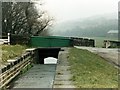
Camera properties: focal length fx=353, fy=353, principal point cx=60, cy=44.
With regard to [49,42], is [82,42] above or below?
below

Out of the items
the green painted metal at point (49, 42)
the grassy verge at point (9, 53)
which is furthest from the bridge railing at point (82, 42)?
the grassy verge at point (9, 53)

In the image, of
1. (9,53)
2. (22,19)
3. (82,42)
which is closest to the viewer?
(9,53)

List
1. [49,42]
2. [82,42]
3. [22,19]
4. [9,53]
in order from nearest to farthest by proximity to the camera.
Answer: [9,53], [49,42], [82,42], [22,19]

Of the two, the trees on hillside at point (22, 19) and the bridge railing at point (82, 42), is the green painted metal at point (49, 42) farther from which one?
the trees on hillside at point (22, 19)

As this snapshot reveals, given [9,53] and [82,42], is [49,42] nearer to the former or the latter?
[82,42]

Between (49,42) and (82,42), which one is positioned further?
(82,42)

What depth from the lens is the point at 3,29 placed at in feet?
157

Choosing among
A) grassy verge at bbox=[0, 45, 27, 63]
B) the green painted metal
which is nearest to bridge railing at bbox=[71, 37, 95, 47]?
the green painted metal

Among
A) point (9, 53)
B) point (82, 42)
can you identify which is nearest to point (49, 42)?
point (82, 42)

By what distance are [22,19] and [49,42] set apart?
17494 mm

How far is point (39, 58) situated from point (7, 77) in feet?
59.3

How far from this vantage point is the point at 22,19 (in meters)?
50.6

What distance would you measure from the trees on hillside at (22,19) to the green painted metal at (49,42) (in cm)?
1151

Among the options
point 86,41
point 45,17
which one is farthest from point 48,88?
point 45,17
